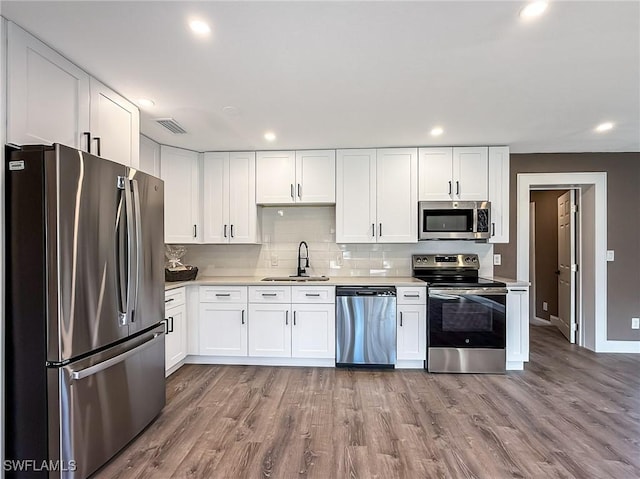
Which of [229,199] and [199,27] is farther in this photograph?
[229,199]

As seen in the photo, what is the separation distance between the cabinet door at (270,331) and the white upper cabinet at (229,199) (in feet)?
2.82

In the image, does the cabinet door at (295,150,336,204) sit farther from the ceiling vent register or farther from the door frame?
the door frame

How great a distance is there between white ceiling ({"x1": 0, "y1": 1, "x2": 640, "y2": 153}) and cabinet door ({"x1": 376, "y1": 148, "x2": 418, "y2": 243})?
674 millimetres

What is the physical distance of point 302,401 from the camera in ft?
9.16

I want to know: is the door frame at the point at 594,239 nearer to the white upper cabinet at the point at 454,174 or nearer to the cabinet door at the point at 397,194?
the white upper cabinet at the point at 454,174

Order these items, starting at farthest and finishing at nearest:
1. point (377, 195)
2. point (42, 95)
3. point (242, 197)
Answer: point (242, 197) → point (377, 195) → point (42, 95)

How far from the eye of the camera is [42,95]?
182cm

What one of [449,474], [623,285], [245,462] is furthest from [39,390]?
[623,285]

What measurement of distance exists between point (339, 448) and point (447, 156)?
9.93 feet

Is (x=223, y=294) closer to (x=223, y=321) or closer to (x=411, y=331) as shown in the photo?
(x=223, y=321)

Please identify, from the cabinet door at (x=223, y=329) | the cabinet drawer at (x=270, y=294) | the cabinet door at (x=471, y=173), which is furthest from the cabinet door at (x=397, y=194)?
the cabinet door at (x=223, y=329)

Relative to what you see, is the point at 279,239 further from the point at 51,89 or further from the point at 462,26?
the point at 462,26

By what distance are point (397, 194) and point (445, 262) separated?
992 mm

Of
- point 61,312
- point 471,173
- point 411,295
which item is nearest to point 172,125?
point 61,312
